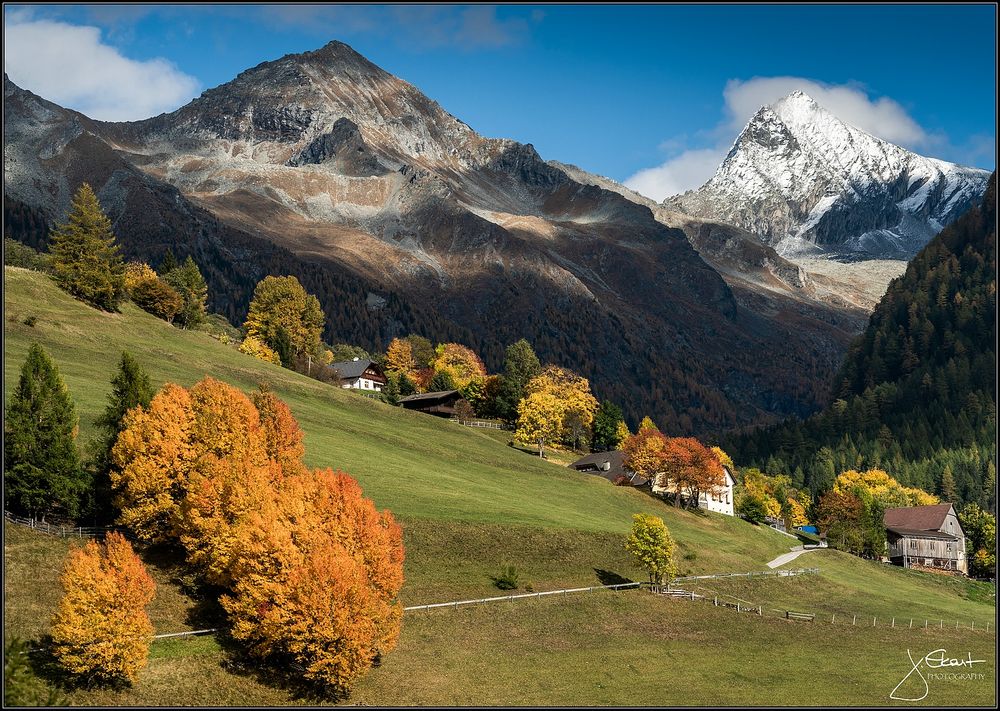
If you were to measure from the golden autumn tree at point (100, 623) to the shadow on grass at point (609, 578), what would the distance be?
124 feet

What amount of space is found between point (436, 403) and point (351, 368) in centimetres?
3367

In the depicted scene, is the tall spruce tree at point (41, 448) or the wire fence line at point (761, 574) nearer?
the tall spruce tree at point (41, 448)

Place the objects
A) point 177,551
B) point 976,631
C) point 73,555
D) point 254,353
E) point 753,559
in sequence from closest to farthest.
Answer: point 73,555
point 177,551
point 976,631
point 753,559
point 254,353

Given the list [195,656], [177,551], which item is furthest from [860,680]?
[177,551]

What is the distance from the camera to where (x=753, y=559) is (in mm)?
93625

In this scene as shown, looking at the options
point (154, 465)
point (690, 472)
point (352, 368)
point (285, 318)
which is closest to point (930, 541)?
point (690, 472)

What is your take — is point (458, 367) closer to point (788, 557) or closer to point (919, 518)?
point (919, 518)

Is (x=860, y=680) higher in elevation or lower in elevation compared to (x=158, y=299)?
lower

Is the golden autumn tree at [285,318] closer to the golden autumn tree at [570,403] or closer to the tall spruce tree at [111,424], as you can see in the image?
the golden autumn tree at [570,403]

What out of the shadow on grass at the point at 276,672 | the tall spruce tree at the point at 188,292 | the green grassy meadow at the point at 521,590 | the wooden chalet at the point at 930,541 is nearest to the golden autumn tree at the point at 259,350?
the tall spruce tree at the point at 188,292

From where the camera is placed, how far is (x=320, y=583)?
51.6 metres

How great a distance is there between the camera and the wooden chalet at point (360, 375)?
17475 cm

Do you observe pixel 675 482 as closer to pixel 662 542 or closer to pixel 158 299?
pixel 662 542

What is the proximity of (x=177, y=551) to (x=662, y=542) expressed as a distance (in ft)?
122
